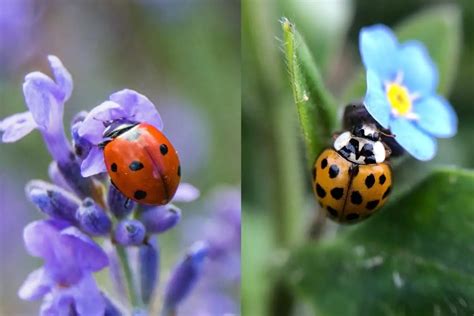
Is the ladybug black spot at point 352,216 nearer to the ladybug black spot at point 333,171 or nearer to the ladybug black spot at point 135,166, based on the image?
the ladybug black spot at point 333,171

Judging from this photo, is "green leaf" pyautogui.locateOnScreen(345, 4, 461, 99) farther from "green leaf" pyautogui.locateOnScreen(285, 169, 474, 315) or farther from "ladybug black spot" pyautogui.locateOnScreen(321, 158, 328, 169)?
"ladybug black spot" pyautogui.locateOnScreen(321, 158, 328, 169)

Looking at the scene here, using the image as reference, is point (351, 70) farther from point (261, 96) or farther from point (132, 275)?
point (132, 275)

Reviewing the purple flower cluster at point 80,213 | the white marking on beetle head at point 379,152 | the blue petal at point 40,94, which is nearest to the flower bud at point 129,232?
the purple flower cluster at point 80,213

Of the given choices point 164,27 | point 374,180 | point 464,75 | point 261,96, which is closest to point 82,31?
point 164,27

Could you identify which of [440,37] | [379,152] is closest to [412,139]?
[379,152]

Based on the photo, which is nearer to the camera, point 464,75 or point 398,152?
point 398,152
